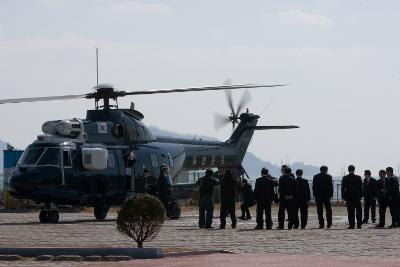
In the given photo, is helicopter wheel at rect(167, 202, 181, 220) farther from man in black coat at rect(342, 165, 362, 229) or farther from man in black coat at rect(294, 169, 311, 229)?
man in black coat at rect(342, 165, 362, 229)

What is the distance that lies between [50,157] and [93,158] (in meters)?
1.46

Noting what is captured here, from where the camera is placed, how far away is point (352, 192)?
96.5 ft

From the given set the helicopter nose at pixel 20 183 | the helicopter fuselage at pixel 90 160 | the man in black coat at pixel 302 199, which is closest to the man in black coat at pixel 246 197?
the helicopter fuselage at pixel 90 160

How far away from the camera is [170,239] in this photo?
78.8 feet

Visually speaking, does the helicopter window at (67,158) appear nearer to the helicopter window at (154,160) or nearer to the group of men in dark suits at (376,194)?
the helicopter window at (154,160)

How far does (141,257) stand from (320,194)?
12221mm

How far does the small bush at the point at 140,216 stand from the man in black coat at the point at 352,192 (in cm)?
1106

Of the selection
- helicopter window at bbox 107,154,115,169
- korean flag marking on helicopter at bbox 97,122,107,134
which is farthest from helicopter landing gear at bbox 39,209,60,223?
korean flag marking on helicopter at bbox 97,122,107,134

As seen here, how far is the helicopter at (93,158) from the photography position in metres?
33.3

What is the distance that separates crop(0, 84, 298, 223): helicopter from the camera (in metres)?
33.3

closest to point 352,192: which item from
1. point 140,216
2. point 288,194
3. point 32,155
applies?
point 288,194

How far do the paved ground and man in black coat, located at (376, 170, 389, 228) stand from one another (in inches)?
41.0

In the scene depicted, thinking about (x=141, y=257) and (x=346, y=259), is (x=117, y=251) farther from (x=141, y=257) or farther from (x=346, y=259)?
(x=346, y=259)

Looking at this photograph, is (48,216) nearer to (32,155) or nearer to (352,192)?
(32,155)
